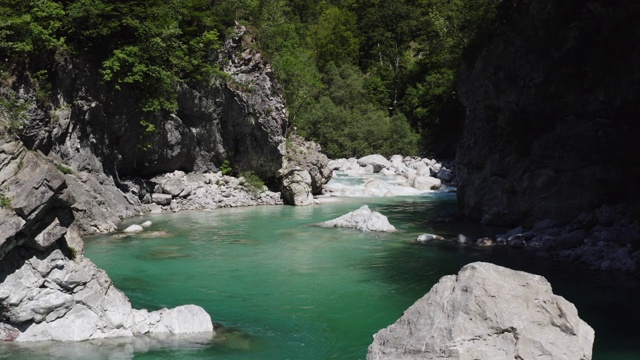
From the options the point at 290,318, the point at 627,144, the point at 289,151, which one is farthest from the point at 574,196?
the point at 289,151

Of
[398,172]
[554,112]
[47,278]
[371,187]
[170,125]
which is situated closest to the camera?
[47,278]

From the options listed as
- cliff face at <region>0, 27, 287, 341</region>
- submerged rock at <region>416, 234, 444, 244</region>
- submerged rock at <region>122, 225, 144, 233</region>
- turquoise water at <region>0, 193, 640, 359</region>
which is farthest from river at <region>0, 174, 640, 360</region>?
submerged rock at <region>416, 234, 444, 244</region>

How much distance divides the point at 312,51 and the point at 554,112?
4350cm

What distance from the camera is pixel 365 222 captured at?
23.3 metres

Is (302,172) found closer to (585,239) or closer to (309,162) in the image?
(309,162)

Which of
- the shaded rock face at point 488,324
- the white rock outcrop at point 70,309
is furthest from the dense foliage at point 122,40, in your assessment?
the shaded rock face at point 488,324

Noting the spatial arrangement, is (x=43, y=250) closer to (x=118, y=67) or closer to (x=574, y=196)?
(x=118, y=67)

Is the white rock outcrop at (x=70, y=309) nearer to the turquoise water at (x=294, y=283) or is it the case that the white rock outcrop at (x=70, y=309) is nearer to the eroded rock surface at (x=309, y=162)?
the turquoise water at (x=294, y=283)

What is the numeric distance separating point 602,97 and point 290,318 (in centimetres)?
1402

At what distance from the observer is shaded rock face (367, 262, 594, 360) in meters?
7.10

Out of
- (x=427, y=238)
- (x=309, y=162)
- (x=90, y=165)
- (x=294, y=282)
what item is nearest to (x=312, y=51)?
(x=309, y=162)

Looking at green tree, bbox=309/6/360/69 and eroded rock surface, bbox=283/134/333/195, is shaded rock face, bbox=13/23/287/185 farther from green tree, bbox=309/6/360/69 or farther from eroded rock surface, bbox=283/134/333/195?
green tree, bbox=309/6/360/69

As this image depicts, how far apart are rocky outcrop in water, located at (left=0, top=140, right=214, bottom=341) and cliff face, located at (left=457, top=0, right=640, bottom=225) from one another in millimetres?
15622

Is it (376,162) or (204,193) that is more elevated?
(376,162)
